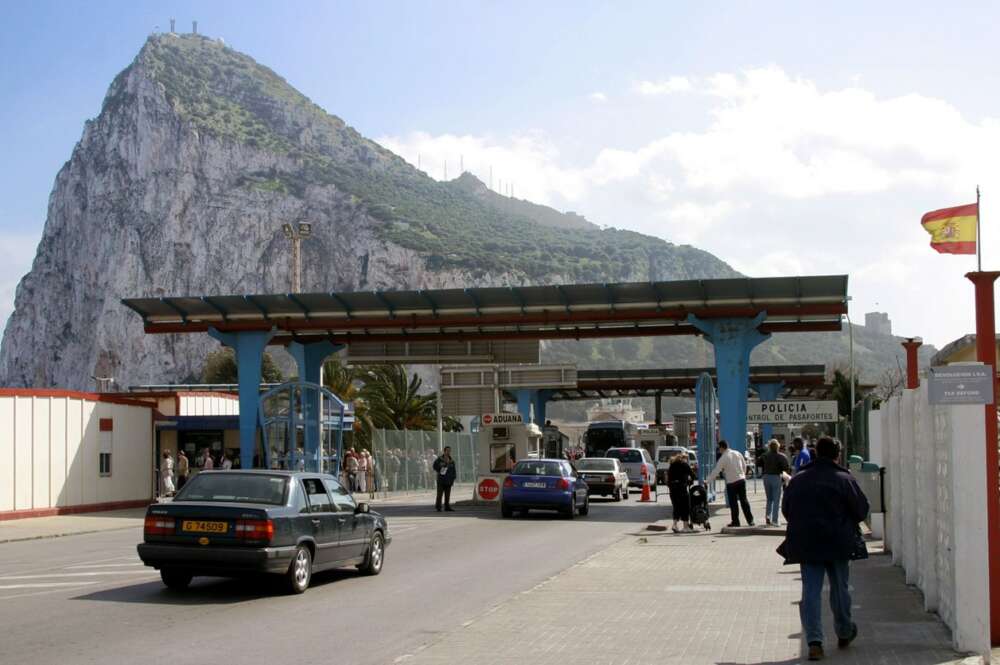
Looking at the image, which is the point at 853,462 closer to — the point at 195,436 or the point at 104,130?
the point at 195,436

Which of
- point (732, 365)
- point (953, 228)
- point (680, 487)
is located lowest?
point (680, 487)

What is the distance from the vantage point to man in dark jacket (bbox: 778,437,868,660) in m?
9.62

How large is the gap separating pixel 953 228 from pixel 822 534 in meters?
6.18

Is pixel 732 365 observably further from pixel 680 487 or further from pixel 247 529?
pixel 247 529

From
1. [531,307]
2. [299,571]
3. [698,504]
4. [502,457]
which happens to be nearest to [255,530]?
[299,571]

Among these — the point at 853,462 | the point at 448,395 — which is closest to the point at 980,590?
the point at 853,462

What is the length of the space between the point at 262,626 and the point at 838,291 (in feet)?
84.8

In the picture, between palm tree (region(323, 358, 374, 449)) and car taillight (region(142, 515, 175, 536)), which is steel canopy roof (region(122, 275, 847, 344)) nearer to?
palm tree (region(323, 358, 374, 449))

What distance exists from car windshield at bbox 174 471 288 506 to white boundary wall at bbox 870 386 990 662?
23.7 feet

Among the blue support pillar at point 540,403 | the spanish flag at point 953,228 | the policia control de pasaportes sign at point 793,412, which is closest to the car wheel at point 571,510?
the policia control de pasaportes sign at point 793,412

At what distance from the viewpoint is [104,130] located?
190 m

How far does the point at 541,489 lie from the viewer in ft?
98.8

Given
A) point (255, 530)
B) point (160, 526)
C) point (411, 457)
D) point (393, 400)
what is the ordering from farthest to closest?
1. point (393, 400)
2. point (411, 457)
3. point (160, 526)
4. point (255, 530)

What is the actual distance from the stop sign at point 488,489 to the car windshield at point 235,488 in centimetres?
2111
